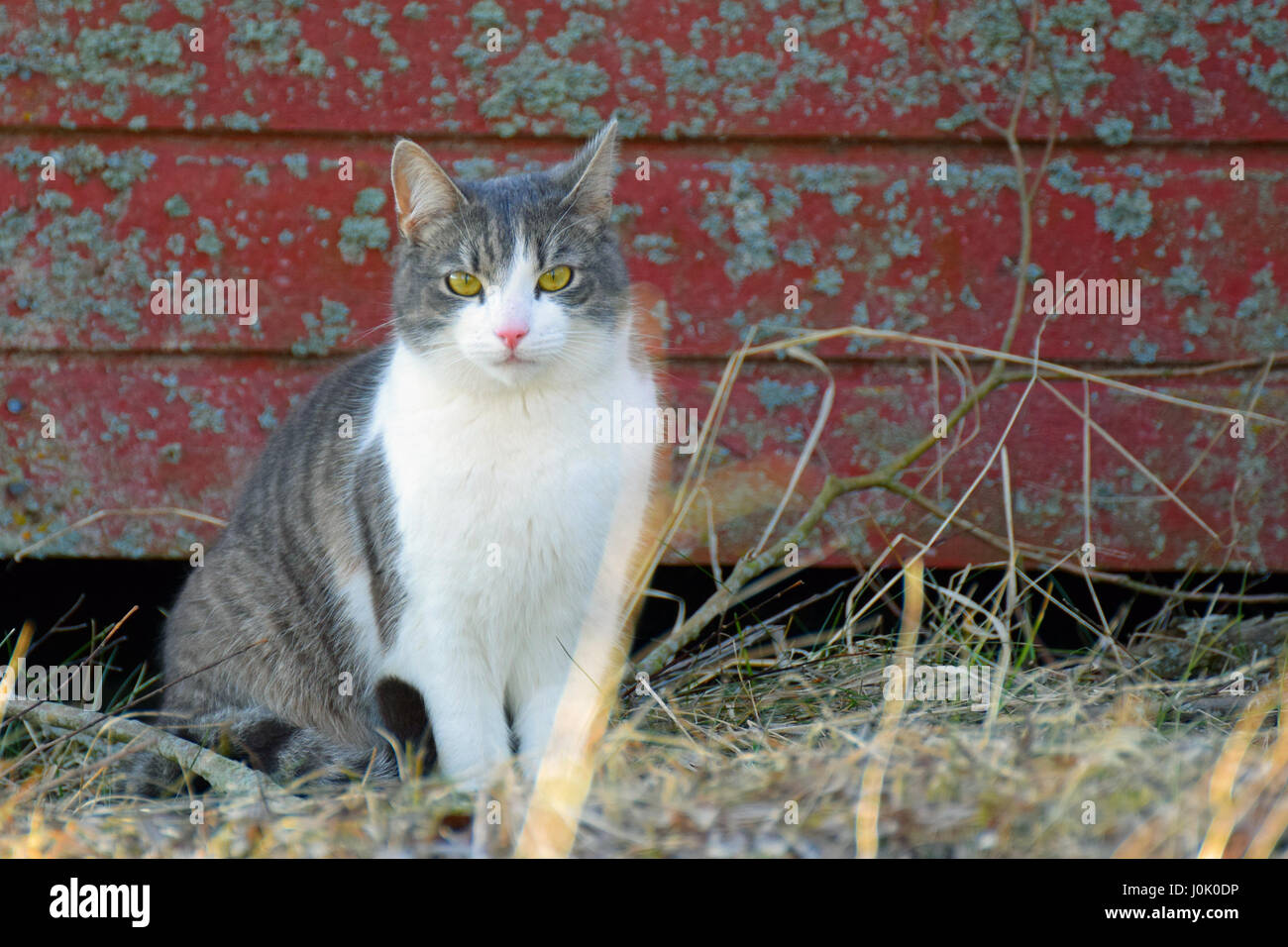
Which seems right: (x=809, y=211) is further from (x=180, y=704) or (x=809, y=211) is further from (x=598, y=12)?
(x=180, y=704)

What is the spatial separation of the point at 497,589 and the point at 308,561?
516mm

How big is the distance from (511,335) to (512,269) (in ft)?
0.60

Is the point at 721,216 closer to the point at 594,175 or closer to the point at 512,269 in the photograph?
the point at 594,175

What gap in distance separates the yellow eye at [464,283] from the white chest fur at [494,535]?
0.16 meters

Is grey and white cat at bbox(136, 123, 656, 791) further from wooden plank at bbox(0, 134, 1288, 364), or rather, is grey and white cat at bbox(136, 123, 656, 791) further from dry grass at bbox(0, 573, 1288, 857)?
wooden plank at bbox(0, 134, 1288, 364)

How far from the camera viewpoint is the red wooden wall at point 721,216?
2.83 meters

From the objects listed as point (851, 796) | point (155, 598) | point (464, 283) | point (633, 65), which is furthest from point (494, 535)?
point (155, 598)

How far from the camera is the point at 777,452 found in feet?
9.88

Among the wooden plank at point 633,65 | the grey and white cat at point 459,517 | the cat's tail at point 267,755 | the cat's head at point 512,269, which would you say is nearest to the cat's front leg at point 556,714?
the grey and white cat at point 459,517

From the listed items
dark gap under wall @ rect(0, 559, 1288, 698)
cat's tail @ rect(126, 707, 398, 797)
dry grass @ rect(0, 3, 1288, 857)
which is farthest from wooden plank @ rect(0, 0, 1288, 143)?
cat's tail @ rect(126, 707, 398, 797)

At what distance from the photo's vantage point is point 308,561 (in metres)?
2.47

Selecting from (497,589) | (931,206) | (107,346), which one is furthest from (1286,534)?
(107,346)

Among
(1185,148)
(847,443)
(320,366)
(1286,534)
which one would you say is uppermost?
(1185,148)

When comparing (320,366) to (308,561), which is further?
(320,366)
